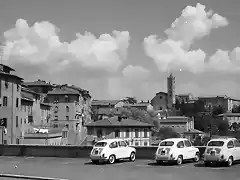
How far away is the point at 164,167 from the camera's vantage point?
22.8 meters

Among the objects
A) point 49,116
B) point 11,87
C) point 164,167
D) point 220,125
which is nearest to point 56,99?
point 49,116

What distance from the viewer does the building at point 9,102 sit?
224 feet

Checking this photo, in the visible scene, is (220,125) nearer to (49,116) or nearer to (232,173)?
(49,116)

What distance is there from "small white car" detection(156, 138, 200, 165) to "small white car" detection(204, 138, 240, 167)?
5.56 feet

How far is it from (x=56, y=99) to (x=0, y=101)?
180ft

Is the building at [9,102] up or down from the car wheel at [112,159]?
up

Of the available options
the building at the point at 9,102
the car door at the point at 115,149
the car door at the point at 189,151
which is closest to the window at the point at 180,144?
the car door at the point at 189,151

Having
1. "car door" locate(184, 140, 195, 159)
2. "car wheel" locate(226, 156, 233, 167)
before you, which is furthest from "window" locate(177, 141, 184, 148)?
"car wheel" locate(226, 156, 233, 167)

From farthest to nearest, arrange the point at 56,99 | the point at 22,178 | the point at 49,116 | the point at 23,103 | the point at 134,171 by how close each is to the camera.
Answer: the point at 56,99, the point at 49,116, the point at 23,103, the point at 134,171, the point at 22,178

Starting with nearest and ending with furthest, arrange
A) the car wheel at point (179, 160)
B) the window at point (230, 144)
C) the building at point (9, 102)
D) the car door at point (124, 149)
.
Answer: the window at point (230, 144), the car wheel at point (179, 160), the car door at point (124, 149), the building at point (9, 102)

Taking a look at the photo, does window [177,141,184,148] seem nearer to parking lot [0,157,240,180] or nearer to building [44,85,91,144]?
parking lot [0,157,240,180]

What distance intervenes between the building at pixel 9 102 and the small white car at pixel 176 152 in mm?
47883

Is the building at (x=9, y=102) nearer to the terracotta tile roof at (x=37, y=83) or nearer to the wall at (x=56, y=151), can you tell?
the wall at (x=56, y=151)

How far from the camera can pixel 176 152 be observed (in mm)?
23656
